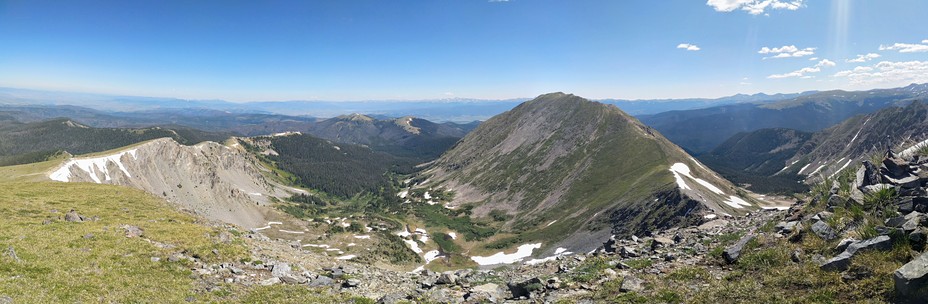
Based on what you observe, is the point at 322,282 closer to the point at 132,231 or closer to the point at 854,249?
the point at 132,231

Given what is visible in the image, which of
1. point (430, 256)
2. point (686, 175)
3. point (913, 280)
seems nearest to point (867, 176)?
point (913, 280)

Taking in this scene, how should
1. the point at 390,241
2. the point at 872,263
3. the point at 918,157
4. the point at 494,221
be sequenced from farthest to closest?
the point at 494,221
the point at 390,241
the point at 918,157
the point at 872,263

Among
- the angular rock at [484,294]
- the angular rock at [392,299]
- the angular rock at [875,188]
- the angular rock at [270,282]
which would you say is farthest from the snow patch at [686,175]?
the angular rock at [270,282]

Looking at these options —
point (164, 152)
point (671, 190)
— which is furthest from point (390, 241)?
point (164, 152)

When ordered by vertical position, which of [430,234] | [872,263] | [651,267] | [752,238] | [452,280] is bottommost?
[430,234]

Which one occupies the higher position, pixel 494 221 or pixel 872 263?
pixel 872 263

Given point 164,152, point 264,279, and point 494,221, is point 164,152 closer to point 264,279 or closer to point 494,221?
point 494,221

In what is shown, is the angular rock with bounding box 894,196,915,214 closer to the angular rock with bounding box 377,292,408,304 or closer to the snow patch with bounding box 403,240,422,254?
the angular rock with bounding box 377,292,408,304

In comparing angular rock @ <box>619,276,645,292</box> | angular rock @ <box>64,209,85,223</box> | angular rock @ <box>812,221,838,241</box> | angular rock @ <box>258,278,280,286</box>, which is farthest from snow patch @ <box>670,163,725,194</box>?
angular rock @ <box>64,209,85,223</box>
